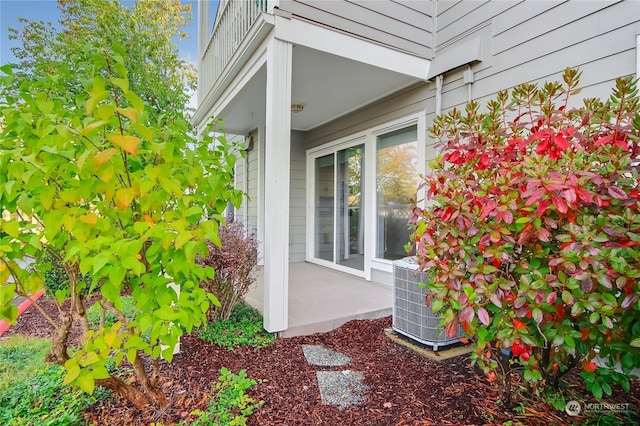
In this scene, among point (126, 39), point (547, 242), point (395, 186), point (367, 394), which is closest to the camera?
point (547, 242)

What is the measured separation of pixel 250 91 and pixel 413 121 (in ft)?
7.30

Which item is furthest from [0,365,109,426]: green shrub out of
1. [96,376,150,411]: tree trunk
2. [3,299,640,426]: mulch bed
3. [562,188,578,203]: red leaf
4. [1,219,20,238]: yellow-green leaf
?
[562,188,578,203]: red leaf

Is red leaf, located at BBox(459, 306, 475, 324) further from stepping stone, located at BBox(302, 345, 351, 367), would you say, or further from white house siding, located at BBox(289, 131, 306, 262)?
white house siding, located at BBox(289, 131, 306, 262)

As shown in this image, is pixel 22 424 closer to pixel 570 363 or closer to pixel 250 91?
pixel 570 363

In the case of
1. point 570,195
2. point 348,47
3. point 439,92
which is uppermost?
point 348,47

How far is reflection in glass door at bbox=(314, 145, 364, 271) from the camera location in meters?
5.36

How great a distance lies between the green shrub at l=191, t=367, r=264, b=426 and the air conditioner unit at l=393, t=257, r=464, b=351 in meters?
1.42

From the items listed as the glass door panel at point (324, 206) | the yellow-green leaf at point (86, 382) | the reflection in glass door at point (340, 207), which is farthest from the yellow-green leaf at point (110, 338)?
the glass door panel at point (324, 206)

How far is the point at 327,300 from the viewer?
3971 mm

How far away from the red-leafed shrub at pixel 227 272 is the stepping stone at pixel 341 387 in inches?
51.4

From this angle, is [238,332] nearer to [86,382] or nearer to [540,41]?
[86,382]

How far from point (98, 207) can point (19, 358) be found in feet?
7.37

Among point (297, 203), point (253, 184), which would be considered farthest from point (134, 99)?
point (253, 184)

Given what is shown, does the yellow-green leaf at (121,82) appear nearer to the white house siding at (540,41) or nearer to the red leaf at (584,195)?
the red leaf at (584,195)
